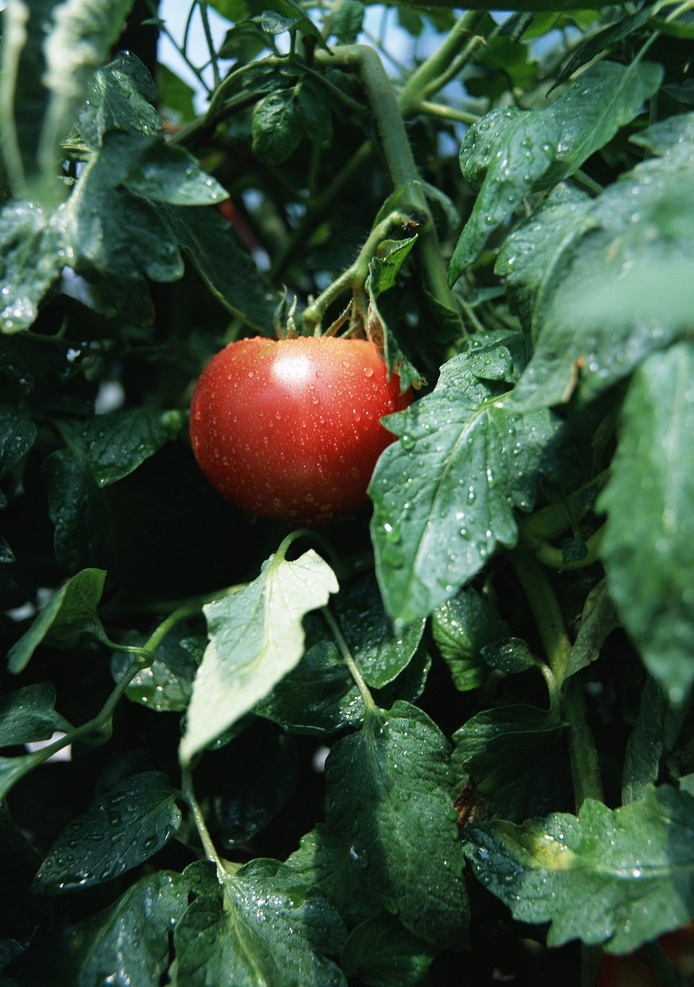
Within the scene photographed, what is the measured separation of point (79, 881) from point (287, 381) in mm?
319

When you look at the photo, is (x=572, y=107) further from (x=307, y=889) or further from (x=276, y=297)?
(x=307, y=889)

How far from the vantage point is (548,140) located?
433mm

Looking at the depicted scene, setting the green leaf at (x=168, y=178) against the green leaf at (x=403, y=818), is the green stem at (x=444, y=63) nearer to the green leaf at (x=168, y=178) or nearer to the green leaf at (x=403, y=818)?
the green leaf at (x=168, y=178)

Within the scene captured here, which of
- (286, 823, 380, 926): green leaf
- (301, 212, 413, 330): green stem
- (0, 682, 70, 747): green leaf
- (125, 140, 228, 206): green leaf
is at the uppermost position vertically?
(125, 140, 228, 206): green leaf

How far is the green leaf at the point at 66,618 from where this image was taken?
17.8 inches

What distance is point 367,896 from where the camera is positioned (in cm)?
47

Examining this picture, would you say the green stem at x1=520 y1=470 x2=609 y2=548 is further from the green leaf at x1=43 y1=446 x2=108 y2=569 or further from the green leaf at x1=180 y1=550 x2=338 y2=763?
the green leaf at x1=43 y1=446 x2=108 y2=569

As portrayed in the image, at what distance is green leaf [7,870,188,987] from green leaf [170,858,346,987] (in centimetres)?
2

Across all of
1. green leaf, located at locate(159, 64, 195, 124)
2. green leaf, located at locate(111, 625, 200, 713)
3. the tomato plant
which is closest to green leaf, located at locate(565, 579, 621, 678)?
the tomato plant

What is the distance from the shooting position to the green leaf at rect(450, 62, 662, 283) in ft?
1.39

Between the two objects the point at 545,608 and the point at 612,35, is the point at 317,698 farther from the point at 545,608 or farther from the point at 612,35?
the point at 612,35

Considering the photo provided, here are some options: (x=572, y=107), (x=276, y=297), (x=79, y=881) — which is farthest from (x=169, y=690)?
(x=572, y=107)

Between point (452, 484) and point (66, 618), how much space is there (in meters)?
0.26

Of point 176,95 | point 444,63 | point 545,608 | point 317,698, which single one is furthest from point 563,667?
point 176,95
